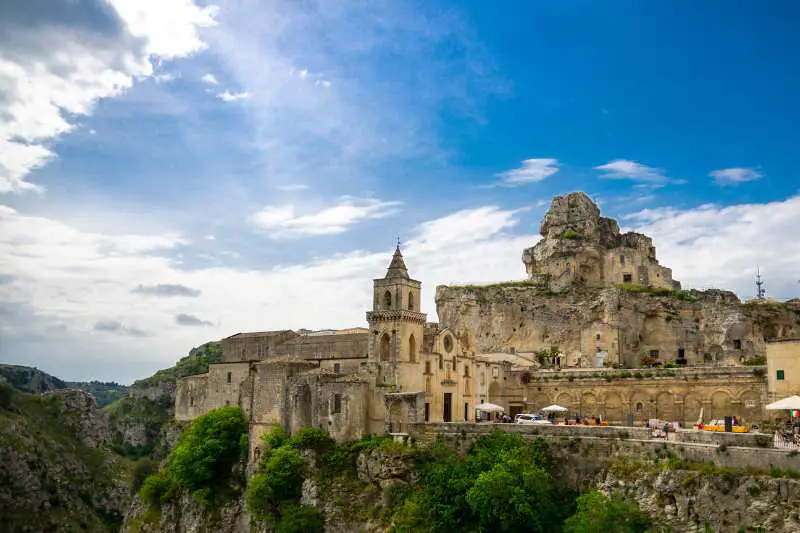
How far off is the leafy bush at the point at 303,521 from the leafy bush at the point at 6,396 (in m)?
63.8

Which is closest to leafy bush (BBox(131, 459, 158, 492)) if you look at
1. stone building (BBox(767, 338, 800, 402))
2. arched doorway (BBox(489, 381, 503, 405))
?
arched doorway (BBox(489, 381, 503, 405))

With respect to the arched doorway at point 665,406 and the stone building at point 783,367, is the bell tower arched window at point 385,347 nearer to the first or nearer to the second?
the arched doorway at point 665,406

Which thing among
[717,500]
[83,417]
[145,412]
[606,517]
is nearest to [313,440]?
[606,517]

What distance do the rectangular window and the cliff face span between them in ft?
96.6

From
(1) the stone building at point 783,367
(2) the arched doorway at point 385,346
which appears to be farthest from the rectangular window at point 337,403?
(1) the stone building at point 783,367

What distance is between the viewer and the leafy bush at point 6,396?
93525mm

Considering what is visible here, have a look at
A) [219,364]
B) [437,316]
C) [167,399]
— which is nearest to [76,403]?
[167,399]

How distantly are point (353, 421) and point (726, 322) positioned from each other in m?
34.8

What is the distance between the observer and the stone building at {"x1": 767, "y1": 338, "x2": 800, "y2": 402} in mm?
43000

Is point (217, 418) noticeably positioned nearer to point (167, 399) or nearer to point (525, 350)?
point (525, 350)

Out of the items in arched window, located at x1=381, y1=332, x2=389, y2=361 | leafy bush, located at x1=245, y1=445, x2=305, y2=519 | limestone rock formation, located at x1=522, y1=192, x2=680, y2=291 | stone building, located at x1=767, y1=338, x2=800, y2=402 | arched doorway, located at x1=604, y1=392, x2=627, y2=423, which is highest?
limestone rock formation, located at x1=522, y1=192, x2=680, y2=291

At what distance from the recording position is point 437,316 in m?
81.1

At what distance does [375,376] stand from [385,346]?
3176 millimetres

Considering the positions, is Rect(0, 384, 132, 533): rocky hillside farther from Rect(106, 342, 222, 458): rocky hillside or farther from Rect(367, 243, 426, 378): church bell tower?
Rect(367, 243, 426, 378): church bell tower
